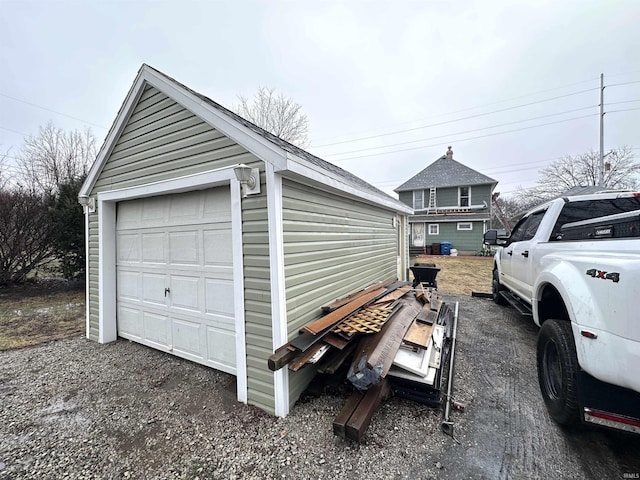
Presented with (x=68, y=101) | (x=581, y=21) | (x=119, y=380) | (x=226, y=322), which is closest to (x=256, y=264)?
(x=226, y=322)

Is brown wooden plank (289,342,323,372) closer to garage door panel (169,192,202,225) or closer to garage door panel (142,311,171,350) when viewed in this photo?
garage door panel (169,192,202,225)

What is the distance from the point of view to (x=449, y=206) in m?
19.2

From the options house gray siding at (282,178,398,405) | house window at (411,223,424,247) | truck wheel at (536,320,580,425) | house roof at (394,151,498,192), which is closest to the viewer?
truck wheel at (536,320,580,425)

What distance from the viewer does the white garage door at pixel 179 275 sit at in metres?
3.46

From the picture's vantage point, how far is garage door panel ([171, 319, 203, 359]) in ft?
12.3

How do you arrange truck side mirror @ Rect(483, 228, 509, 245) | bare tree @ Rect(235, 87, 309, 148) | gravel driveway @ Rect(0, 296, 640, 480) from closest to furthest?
gravel driveway @ Rect(0, 296, 640, 480) < truck side mirror @ Rect(483, 228, 509, 245) < bare tree @ Rect(235, 87, 309, 148)

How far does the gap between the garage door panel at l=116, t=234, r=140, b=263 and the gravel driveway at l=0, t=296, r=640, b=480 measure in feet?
5.90

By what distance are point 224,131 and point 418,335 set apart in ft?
11.2

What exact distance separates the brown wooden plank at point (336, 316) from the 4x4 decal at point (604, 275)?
229cm

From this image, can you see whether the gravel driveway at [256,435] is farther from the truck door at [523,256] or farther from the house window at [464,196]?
the house window at [464,196]

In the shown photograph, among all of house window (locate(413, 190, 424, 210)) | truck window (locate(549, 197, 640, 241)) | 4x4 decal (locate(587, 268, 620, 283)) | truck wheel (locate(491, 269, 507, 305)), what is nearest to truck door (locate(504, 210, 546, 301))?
truck window (locate(549, 197, 640, 241))

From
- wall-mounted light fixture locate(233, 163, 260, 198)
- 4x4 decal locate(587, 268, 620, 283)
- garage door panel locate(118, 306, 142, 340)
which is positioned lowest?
garage door panel locate(118, 306, 142, 340)

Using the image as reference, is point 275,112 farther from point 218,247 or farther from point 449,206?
point 218,247

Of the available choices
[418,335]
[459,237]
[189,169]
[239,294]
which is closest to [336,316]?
[418,335]
